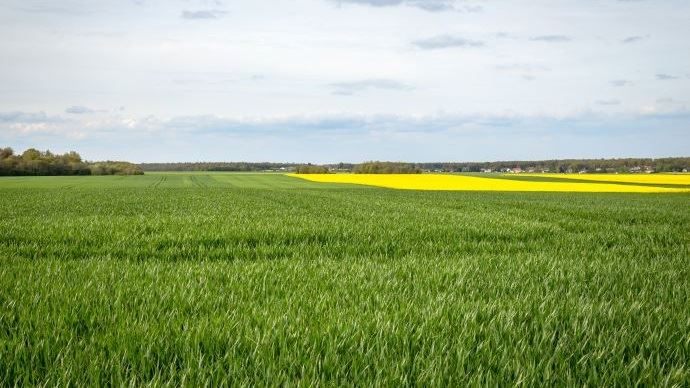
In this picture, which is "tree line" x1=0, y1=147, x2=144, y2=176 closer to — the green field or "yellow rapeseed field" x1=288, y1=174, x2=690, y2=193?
"yellow rapeseed field" x1=288, y1=174, x2=690, y2=193

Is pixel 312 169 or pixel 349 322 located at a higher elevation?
pixel 312 169

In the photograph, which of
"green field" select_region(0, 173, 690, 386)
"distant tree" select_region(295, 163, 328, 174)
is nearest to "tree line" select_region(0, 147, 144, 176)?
"distant tree" select_region(295, 163, 328, 174)

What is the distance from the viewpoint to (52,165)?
408ft

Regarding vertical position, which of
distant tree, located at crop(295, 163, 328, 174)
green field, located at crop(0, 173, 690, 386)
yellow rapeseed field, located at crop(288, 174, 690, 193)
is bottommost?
yellow rapeseed field, located at crop(288, 174, 690, 193)

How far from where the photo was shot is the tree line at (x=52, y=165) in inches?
4559

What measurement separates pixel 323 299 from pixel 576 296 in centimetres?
340

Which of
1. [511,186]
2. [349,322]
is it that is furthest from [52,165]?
[349,322]

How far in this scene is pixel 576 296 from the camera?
7.03m

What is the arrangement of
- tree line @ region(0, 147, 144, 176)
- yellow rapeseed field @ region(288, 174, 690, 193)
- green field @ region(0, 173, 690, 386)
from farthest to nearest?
tree line @ region(0, 147, 144, 176) → yellow rapeseed field @ region(288, 174, 690, 193) → green field @ region(0, 173, 690, 386)

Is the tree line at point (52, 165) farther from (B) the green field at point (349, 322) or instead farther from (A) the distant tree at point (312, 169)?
(B) the green field at point (349, 322)

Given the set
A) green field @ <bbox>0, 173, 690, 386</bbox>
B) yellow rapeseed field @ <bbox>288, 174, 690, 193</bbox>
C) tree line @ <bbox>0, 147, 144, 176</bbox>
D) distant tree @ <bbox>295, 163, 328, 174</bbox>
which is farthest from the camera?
distant tree @ <bbox>295, 163, 328, 174</bbox>

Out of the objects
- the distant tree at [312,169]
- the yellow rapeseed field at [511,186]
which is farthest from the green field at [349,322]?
the distant tree at [312,169]

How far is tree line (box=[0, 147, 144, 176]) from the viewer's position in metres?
116

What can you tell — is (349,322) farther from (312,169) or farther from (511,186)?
(312,169)
